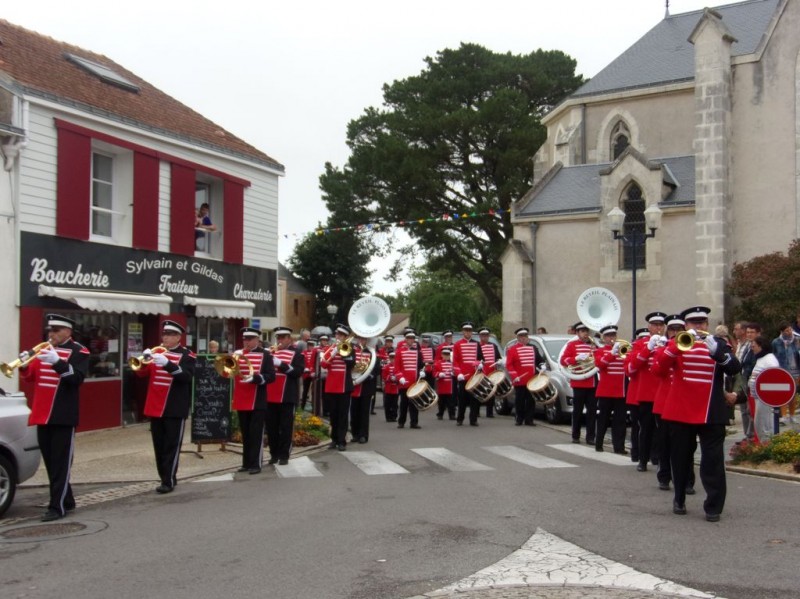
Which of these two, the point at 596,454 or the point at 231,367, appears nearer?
the point at 231,367

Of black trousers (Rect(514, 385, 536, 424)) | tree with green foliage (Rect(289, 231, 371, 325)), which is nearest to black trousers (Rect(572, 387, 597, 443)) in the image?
black trousers (Rect(514, 385, 536, 424))

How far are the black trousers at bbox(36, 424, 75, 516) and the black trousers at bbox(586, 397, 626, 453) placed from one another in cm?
762

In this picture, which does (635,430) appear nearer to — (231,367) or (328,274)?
(231,367)

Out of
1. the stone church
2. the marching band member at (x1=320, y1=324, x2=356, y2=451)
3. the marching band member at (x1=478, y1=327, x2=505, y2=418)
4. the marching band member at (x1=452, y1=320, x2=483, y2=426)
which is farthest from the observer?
the stone church

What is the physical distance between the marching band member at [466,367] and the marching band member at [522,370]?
669 mm

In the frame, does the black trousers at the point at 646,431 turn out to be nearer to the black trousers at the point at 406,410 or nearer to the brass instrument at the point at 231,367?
the brass instrument at the point at 231,367

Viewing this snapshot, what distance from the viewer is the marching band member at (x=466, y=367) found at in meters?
18.1

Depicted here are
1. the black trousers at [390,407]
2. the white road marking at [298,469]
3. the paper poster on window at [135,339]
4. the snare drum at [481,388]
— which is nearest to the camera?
the white road marking at [298,469]

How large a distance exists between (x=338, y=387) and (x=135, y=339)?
5665 millimetres

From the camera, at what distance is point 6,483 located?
8945 millimetres

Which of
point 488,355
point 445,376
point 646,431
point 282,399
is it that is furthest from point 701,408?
point 445,376

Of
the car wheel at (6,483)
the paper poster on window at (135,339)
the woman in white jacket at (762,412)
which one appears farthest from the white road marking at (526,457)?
the paper poster on window at (135,339)

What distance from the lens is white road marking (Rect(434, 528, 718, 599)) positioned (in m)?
6.05

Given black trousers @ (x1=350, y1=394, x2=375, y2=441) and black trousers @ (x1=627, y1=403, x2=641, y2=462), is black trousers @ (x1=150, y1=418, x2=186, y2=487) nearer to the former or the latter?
black trousers @ (x1=350, y1=394, x2=375, y2=441)
